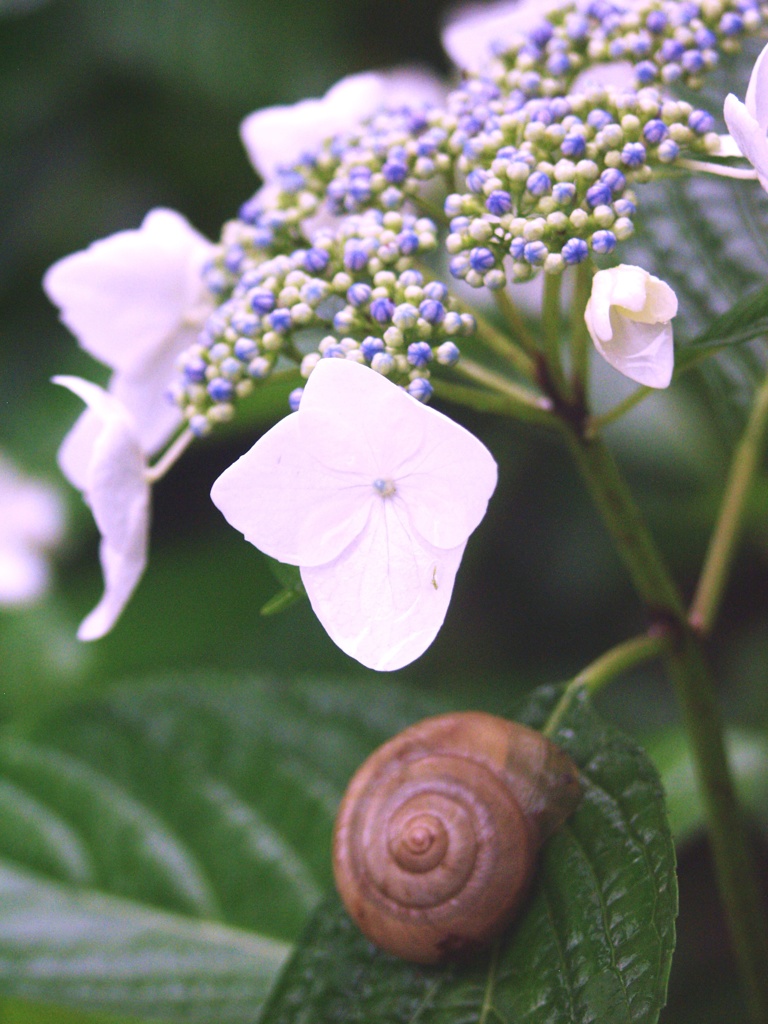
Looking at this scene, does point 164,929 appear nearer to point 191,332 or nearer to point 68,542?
point 191,332

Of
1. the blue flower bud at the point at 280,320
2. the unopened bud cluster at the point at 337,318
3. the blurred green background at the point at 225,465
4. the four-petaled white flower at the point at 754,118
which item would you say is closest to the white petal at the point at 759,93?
the four-petaled white flower at the point at 754,118

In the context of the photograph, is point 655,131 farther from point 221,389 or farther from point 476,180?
point 221,389

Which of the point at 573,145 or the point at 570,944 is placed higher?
the point at 573,145

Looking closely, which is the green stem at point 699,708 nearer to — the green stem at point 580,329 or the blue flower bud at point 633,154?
the green stem at point 580,329

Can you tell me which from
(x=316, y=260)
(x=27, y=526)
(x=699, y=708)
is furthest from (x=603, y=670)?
(x=27, y=526)

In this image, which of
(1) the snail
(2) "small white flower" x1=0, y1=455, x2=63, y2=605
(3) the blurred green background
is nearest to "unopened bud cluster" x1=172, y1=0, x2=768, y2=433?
(1) the snail
